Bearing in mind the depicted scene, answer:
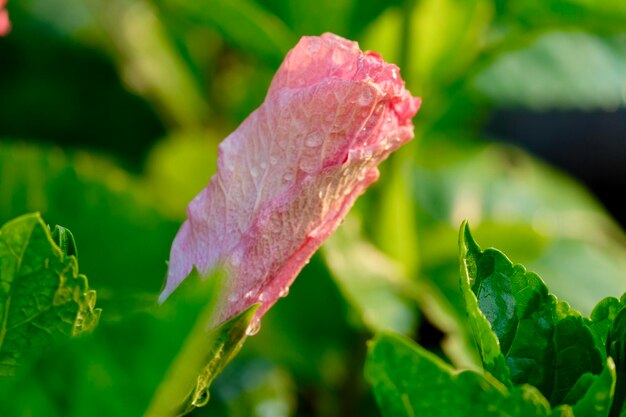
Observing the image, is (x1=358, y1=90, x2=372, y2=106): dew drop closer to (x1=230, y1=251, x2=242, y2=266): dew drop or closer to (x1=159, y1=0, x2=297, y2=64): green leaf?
(x1=230, y1=251, x2=242, y2=266): dew drop

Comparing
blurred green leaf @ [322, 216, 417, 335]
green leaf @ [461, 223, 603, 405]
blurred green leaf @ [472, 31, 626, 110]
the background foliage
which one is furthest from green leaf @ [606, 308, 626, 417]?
blurred green leaf @ [472, 31, 626, 110]

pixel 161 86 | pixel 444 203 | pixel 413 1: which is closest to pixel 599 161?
pixel 444 203

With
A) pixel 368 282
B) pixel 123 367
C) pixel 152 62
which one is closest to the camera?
pixel 123 367

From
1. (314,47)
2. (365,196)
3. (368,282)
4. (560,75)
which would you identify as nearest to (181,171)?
(365,196)

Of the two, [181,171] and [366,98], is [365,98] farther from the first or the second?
[181,171]

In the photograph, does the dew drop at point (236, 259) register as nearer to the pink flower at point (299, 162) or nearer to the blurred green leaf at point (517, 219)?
the pink flower at point (299, 162)

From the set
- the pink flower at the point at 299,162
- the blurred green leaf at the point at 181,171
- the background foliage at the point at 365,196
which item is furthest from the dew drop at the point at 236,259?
the blurred green leaf at the point at 181,171
